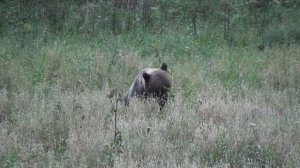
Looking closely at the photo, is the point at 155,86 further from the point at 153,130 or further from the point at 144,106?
the point at 153,130

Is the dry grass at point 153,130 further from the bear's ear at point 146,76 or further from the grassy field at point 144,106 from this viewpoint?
the bear's ear at point 146,76

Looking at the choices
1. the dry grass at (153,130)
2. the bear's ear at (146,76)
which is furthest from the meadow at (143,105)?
the bear's ear at (146,76)

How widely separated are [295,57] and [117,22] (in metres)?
5.50

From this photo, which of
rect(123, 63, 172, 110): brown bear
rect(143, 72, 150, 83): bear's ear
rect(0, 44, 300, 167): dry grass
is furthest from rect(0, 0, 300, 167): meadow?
rect(143, 72, 150, 83): bear's ear

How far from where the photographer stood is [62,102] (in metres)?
7.66

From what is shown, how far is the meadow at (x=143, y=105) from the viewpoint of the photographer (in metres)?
5.85

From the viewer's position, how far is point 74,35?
13.5 meters

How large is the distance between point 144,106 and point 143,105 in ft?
0.07

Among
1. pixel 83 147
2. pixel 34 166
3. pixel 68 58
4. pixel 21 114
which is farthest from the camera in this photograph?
pixel 68 58

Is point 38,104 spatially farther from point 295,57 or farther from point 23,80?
point 295,57

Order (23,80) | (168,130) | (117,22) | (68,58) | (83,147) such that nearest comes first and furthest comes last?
(83,147), (168,130), (23,80), (68,58), (117,22)

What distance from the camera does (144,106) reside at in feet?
24.8

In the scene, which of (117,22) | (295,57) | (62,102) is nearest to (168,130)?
(62,102)

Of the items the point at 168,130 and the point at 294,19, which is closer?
the point at 168,130
